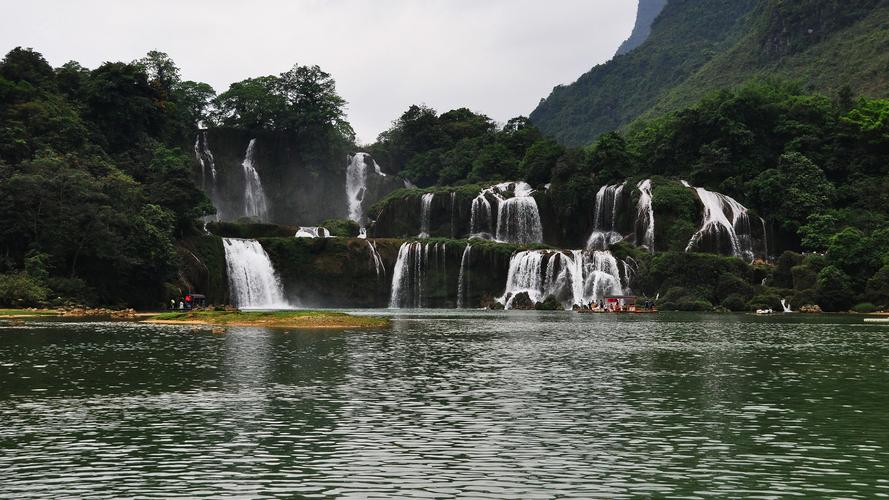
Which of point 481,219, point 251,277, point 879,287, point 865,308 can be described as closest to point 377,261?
point 251,277

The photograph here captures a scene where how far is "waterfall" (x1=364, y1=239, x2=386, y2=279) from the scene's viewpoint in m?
90.0

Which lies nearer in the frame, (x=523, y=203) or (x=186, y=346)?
(x=186, y=346)

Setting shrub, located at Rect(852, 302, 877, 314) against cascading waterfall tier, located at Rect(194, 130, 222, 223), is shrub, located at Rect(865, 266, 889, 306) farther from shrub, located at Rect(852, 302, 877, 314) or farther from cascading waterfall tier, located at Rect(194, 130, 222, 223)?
cascading waterfall tier, located at Rect(194, 130, 222, 223)

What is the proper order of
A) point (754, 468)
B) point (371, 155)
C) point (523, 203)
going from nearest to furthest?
1. point (754, 468)
2. point (523, 203)
3. point (371, 155)

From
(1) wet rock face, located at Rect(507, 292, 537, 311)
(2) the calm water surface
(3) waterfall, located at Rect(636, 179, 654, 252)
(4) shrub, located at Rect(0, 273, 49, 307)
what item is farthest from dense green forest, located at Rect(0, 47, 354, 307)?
(3) waterfall, located at Rect(636, 179, 654, 252)

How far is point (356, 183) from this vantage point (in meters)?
131

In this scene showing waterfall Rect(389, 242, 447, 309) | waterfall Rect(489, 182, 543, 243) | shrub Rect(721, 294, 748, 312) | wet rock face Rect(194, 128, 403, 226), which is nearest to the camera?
shrub Rect(721, 294, 748, 312)

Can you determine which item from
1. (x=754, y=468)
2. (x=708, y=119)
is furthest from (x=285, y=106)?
(x=754, y=468)

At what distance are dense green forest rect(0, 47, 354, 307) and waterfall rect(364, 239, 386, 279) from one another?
16487 mm

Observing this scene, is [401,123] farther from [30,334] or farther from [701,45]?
[30,334]

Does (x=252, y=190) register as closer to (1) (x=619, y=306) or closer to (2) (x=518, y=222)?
(2) (x=518, y=222)

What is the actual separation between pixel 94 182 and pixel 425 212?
3933 cm

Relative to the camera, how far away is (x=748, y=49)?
152 meters

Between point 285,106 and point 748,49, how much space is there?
251 ft
